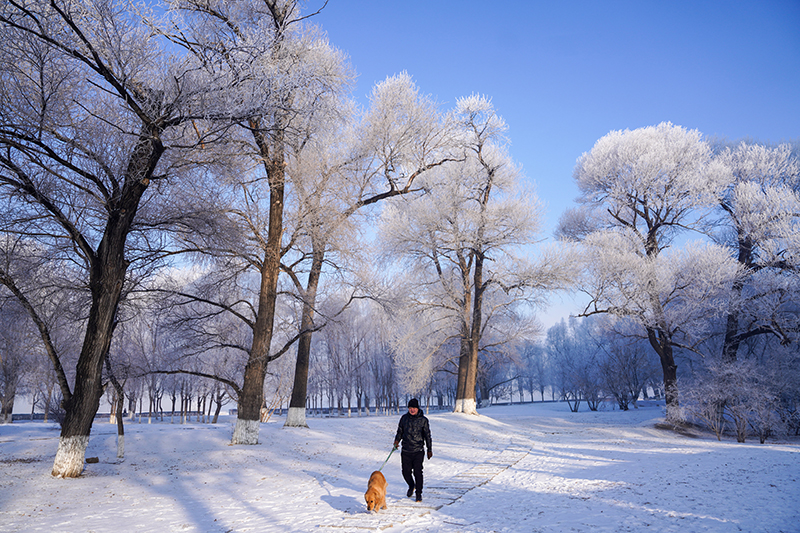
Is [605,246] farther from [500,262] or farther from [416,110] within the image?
[416,110]

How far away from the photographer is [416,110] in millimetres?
17359

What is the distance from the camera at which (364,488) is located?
8859 millimetres

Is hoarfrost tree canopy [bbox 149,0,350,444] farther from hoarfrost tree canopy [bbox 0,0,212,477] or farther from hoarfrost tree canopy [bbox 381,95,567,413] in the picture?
hoarfrost tree canopy [bbox 381,95,567,413]

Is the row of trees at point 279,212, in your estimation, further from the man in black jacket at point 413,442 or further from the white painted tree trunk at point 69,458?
the man in black jacket at point 413,442

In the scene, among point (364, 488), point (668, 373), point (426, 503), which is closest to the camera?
point (426, 503)

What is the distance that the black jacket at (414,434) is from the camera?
7652mm

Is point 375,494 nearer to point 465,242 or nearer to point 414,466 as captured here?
point 414,466

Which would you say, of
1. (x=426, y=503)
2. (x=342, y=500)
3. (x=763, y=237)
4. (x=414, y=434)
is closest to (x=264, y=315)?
(x=342, y=500)

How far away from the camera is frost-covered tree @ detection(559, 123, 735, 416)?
22109 millimetres

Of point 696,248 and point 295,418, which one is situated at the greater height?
point 696,248

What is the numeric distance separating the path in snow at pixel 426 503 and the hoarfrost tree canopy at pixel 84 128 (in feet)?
21.2

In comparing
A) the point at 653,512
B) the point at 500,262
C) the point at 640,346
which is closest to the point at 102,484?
the point at 653,512

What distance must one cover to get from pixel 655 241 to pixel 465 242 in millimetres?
Answer: 10675

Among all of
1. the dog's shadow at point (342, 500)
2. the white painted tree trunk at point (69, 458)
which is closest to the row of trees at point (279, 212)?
the white painted tree trunk at point (69, 458)
